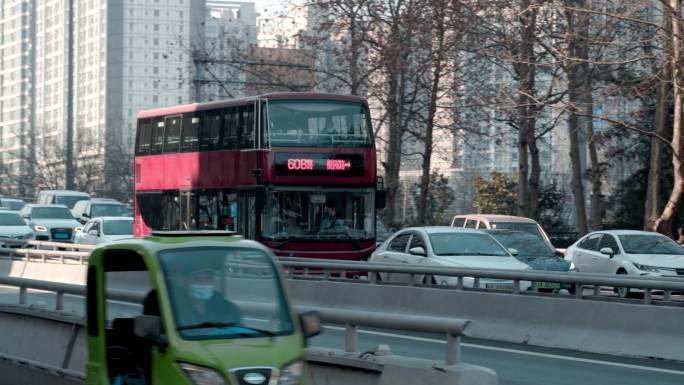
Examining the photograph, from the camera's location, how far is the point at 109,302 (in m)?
7.96

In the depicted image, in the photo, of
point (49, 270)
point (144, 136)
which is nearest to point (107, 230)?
point (49, 270)

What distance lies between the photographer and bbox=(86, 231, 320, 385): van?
7027 mm

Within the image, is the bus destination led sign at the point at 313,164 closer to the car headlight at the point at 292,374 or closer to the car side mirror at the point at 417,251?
the car side mirror at the point at 417,251

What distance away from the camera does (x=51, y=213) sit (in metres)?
44.9

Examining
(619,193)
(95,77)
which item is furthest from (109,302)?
(95,77)

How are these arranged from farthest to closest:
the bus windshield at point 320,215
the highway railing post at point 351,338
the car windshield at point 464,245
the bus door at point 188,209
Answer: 1. the bus door at point 188,209
2. the bus windshield at point 320,215
3. the car windshield at point 464,245
4. the highway railing post at point 351,338

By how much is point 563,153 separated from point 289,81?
6475 cm

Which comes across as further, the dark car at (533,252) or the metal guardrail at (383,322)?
the dark car at (533,252)

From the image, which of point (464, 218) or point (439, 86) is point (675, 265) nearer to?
point (464, 218)

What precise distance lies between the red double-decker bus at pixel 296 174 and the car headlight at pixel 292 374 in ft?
55.0

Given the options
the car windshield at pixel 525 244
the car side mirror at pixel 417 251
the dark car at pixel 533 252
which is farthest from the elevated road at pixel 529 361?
the car windshield at pixel 525 244

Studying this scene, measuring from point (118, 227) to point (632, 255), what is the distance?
16.9 metres

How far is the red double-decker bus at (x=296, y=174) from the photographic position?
24125mm

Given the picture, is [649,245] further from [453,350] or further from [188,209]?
[453,350]
